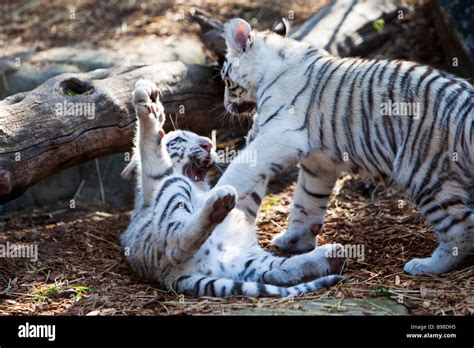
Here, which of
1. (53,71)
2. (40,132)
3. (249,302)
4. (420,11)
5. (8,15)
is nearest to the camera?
(249,302)

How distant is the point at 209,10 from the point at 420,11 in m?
2.45

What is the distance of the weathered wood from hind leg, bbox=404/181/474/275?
7.55ft

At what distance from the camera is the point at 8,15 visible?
10.2m

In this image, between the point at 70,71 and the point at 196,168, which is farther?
the point at 70,71

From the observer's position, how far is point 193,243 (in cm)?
427

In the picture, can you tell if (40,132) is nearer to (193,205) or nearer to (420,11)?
(193,205)

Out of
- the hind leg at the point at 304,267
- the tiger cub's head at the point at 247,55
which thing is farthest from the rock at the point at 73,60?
the hind leg at the point at 304,267

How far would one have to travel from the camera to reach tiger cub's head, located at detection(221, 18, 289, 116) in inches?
219

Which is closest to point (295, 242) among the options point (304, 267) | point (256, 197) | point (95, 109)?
point (256, 197)

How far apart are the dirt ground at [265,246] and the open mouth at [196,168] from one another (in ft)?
2.36

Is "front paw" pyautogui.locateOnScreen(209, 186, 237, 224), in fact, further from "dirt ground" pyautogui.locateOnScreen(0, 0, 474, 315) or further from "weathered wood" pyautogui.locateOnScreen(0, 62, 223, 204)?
"weathered wood" pyautogui.locateOnScreen(0, 62, 223, 204)

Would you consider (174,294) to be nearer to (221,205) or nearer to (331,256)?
(221,205)

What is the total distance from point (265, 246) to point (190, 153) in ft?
2.77

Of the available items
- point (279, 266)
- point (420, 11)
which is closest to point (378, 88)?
point (279, 266)
